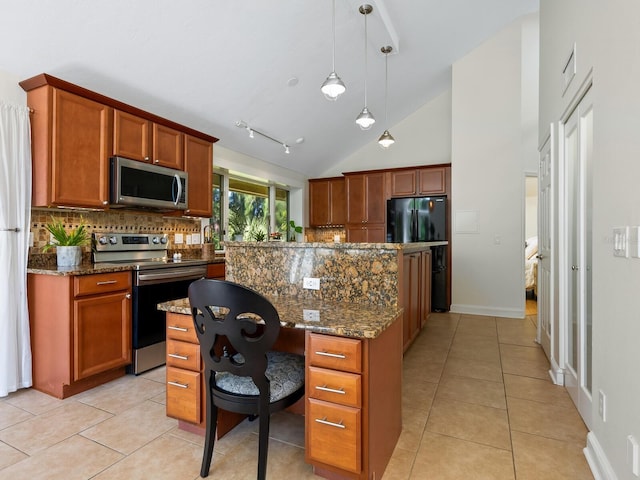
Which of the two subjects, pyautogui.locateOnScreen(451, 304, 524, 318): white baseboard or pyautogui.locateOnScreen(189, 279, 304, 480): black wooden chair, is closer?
pyautogui.locateOnScreen(189, 279, 304, 480): black wooden chair

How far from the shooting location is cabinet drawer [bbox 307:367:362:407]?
1.43m

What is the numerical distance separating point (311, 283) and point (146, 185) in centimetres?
207

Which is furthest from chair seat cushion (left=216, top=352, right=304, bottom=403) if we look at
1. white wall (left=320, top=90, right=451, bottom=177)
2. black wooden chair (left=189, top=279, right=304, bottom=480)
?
white wall (left=320, top=90, right=451, bottom=177)

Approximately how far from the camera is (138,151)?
3148mm

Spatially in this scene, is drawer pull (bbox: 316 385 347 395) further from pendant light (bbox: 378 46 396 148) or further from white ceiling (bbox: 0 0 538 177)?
pendant light (bbox: 378 46 396 148)

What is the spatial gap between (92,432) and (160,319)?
1094 millimetres

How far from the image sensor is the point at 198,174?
12.6 feet

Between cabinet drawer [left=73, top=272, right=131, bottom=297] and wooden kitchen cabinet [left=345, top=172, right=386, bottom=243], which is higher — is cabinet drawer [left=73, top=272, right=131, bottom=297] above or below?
below

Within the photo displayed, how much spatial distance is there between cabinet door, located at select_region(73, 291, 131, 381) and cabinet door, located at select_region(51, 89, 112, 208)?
32.1 inches

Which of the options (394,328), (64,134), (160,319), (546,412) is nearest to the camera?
(394,328)

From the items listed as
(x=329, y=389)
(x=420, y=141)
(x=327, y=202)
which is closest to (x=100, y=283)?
(x=329, y=389)

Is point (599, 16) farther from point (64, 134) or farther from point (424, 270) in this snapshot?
point (64, 134)

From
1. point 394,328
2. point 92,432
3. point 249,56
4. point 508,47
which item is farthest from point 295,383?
point 508,47

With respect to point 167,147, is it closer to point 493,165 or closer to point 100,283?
point 100,283
